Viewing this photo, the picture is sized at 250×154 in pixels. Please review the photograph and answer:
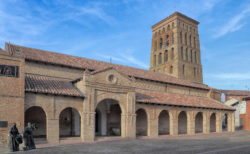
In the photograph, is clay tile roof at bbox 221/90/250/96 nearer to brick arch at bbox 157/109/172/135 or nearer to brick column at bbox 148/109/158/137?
brick arch at bbox 157/109/172/135

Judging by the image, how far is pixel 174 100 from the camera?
101ft

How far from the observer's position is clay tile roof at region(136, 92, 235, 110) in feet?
91.3

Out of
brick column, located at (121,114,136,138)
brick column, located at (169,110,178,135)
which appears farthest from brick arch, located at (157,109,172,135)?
brick column, located at (121,114,136,138)

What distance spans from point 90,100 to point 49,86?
327 centimetres

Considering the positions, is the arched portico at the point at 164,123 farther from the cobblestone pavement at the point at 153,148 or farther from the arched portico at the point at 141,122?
the cobblestone pavement at the point at 153,148

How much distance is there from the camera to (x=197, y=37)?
53.8 metres

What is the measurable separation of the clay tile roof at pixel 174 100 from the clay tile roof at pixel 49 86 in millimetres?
6647

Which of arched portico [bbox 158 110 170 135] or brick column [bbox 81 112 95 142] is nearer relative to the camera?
brick column [bbox 81 112 95 142]

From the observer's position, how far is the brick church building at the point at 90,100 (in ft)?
60.5

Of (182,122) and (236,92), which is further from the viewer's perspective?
(236,92)

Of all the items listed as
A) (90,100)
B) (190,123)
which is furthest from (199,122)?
(90,100)

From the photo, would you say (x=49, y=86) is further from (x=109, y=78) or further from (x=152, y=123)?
(x=152, y=123)

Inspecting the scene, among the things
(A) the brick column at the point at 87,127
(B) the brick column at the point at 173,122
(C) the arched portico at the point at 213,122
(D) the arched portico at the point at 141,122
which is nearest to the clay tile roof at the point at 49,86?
(A) the brick column at the point at 87,127

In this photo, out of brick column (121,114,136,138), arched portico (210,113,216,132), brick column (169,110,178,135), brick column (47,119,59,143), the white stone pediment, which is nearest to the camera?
brick column (47,119,59,143)
